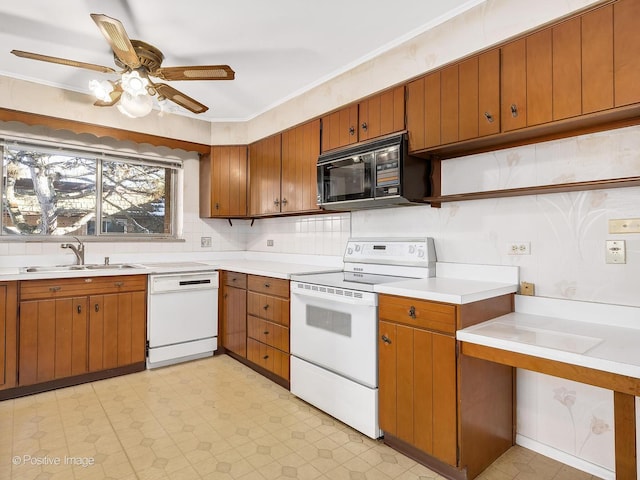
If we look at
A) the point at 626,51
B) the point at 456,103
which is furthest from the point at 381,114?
the point at 626,51

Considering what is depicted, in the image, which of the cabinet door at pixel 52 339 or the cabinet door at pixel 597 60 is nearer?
the cabinet door at pixel 597 60

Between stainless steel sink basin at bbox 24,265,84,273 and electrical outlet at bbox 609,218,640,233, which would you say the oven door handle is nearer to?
electrical outlet at bbox 609,218,640,233

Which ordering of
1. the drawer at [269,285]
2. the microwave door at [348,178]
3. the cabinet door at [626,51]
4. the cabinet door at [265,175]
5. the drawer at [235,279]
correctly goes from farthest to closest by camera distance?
the cabinet door at [265,175]
the drawer at [235,279]
the drawer at [269,285]
the microwave door at [348,178]
the cabinet door at [626,51]

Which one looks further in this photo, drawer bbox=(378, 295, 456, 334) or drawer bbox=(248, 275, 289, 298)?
drawer bbox=(248, 275, 289, 298)

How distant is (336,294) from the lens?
229 centimetres

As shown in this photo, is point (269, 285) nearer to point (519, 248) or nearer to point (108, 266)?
point (108, 266)

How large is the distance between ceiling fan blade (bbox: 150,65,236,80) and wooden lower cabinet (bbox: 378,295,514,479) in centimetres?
164

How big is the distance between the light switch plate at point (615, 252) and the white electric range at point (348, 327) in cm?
94

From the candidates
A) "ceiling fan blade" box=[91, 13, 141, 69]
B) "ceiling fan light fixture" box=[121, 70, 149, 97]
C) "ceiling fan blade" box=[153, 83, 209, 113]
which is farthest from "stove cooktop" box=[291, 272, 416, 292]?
"ceiling fan blade" box=[91, 13, 141, 69]

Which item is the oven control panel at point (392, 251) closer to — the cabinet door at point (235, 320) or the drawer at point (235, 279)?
the drawer at point (235, 279)

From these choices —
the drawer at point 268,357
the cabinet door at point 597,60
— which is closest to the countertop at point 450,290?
the cabinet door at point 597,60

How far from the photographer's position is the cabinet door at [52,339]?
8.84 ft

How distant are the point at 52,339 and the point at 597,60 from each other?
383 cm

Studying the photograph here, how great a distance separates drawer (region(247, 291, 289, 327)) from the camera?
2859 millimetres
